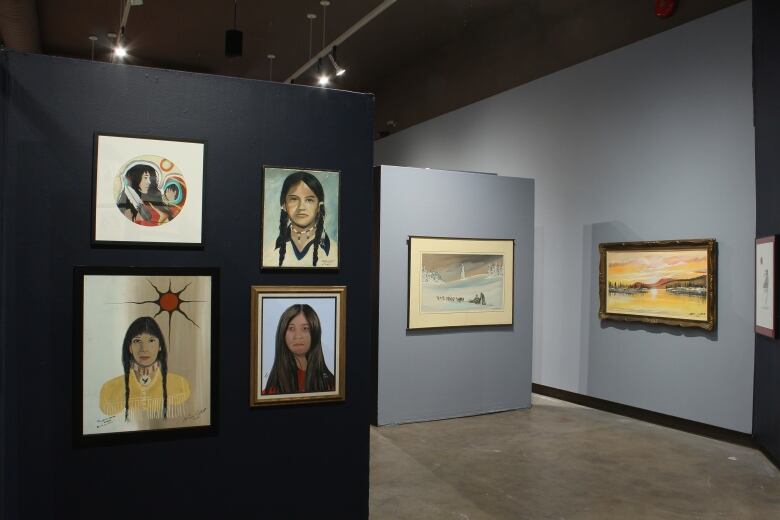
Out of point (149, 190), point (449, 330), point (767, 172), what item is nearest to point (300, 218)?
point (149, 190)

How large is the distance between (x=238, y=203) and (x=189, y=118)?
18.3 inches

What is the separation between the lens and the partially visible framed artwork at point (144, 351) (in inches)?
113

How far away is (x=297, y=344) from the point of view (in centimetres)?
323

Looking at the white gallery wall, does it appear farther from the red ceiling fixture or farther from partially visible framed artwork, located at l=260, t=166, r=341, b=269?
partially visible framed artwork, located at l=260, t=166, r=341, b=269

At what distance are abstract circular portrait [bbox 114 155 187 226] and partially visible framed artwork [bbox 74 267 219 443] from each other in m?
0.26

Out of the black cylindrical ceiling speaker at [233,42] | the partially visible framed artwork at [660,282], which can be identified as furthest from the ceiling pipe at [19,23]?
the partially visible framed artwork at [660,282]

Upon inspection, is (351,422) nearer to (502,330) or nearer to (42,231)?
(42,231)

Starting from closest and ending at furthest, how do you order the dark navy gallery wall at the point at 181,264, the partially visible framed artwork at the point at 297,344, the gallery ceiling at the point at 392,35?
the dark navy gallery wall at the point at 181,264
the partially visible framed artwork at the point at 297,344
the gallery ceiling at the point at 392,35

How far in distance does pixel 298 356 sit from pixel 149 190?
1096 millimetres

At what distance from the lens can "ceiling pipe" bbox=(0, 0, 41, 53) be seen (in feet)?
24.8

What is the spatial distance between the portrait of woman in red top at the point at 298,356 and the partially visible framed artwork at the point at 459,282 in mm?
3313

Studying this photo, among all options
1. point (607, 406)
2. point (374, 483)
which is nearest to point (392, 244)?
point (374, 483)
